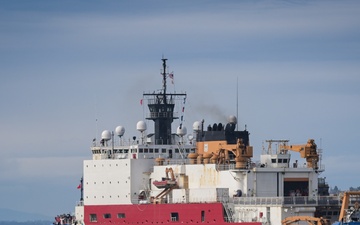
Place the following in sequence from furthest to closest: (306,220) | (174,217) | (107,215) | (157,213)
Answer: (107,215) < (157,213) < (174,217) < (306,220)

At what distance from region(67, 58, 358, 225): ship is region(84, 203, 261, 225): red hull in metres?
0.06

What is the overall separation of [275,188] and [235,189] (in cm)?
250

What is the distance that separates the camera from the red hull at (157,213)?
78.9 meters

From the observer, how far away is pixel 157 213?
270ft

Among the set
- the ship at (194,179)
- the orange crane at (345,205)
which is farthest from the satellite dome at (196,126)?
the orange crane at (345,205)

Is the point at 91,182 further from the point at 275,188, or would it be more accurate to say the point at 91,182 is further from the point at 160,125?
the point at 275,188

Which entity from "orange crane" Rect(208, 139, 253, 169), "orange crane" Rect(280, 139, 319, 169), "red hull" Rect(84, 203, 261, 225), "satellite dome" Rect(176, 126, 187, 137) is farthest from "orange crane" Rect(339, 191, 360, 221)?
"satellite dome" Rect(176, 126, 187, 137)

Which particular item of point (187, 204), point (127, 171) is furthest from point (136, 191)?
point (187, 204)

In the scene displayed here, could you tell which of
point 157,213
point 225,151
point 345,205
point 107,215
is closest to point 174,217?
point 157,213

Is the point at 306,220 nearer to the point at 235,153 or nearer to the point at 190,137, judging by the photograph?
the point at 235,153

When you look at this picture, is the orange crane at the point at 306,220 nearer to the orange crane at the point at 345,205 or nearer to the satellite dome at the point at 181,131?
the orange crane at the point at 345,205

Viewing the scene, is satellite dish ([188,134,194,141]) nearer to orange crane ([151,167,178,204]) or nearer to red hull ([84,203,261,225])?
orange crane ([151,167,178,204])

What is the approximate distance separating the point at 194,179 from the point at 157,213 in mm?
3253

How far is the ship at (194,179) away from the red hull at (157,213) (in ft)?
0.20
